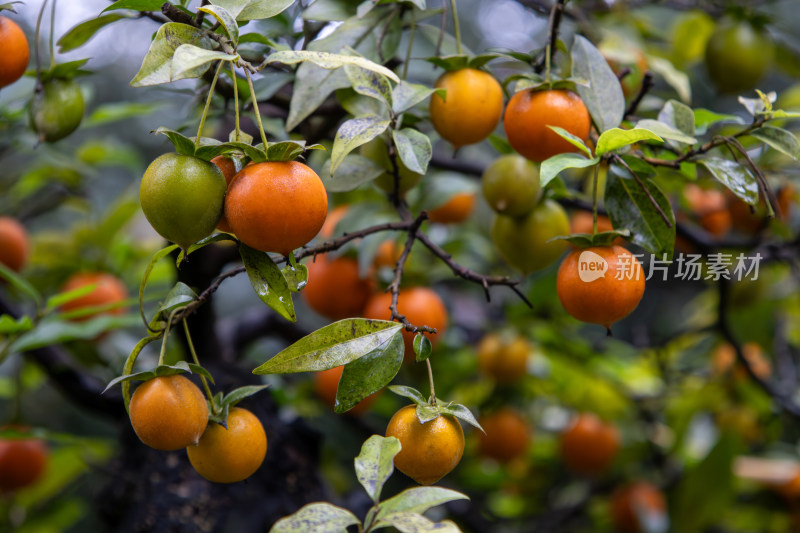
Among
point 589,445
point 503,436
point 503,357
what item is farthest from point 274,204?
point 589,445

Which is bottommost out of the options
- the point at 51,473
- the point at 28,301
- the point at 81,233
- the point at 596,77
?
the point at 51,473

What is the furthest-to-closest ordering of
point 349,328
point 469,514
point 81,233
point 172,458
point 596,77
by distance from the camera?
point 81,233 < point 469,514 < point 172,458 < point 596,77 < point 349,328

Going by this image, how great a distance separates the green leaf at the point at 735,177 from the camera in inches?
22.2

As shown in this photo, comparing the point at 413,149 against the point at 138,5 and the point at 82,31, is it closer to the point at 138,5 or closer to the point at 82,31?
the point at 138,5

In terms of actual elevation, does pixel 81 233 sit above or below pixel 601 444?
above

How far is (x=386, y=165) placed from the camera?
2.23 feet

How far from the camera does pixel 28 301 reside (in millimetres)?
1245

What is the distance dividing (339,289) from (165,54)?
45 centimetres

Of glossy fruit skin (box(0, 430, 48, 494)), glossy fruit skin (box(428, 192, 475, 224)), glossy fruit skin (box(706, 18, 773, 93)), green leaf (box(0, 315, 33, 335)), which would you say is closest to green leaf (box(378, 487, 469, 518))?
green leaf (box(0, 315, 33, 335))

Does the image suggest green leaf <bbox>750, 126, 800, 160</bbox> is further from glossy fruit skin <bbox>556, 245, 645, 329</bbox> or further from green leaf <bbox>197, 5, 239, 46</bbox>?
green leaf <bbox>197, 5, 239, 46</bbox>

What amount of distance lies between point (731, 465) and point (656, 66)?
2.21 feet

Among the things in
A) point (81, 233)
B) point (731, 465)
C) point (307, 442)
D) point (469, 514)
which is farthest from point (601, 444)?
point (81, 233)

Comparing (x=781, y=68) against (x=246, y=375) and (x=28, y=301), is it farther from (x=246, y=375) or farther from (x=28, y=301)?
(x=28, y=301)

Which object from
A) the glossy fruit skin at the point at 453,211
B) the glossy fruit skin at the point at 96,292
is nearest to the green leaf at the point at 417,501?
the glossy fruit skin at the point at 453,211
